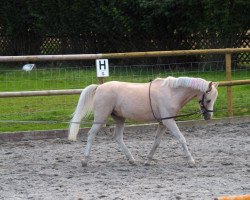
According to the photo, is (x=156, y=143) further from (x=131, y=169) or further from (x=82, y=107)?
(x=82, y=107)

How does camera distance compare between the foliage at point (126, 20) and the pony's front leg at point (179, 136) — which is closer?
the pony's front leg at point (179, 136)

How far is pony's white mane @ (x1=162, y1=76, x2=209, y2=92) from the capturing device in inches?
332

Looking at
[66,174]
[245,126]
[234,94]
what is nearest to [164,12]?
[234,94]

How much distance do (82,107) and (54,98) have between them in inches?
159

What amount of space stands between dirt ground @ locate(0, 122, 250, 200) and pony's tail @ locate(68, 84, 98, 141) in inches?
16.8

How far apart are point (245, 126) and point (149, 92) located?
11.3ft

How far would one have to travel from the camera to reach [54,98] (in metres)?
12.8

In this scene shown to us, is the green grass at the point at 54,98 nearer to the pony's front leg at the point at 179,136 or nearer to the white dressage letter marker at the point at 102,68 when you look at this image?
the white dressage letter marker at the point at 102,68

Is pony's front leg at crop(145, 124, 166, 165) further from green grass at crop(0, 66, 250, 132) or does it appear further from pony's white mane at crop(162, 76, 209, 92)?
green grass at crop(0, 66, 250, 132)

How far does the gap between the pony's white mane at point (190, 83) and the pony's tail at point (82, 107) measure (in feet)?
3.41

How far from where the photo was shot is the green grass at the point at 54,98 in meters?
11.5

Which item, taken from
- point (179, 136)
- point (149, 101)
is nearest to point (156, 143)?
point (179, 136)

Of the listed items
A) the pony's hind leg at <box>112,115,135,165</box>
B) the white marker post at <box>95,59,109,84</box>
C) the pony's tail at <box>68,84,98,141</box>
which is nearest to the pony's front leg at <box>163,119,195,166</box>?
the pony's hind leg at <box>112,115,135,165</box>

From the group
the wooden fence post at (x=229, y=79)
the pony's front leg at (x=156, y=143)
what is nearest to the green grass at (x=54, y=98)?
the wooden fence post at (x=229, y=79)
